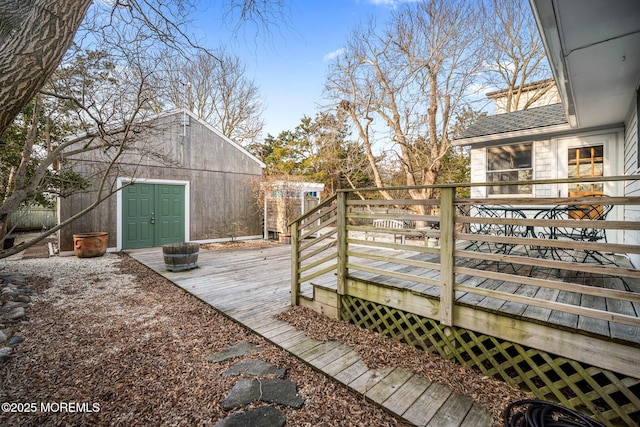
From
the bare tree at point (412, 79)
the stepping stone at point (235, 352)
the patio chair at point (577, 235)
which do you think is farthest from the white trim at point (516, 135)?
the stepping stone at point (235, 352)

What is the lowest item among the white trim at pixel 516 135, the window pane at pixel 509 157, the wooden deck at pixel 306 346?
the wooden deck at pixel 306 346

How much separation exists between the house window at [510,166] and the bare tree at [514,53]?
6.62 meters

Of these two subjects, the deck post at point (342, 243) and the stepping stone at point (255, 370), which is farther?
the deck post at point (342, 243)

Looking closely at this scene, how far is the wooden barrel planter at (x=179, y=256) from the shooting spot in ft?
19.5

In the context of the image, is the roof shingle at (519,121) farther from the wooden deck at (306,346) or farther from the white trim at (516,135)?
the wooden deck at (306,346)

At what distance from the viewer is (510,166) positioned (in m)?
6.76

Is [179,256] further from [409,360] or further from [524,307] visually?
[524,307]

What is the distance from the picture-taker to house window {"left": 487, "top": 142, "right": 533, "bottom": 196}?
6.52 m

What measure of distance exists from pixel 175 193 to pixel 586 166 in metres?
10.5

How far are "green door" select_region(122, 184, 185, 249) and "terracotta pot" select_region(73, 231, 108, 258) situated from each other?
2.90 feet

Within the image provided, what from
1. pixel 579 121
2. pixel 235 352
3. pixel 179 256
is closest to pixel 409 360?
pixel 235 352

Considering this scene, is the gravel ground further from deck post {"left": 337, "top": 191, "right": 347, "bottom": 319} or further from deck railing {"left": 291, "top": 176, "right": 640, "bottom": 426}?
deck post {"left": 337, "top": 191, "right": 347, "bottom": 319}

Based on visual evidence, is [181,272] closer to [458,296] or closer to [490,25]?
[458,296]

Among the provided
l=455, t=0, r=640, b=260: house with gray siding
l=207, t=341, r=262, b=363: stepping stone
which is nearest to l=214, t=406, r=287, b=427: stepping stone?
l=207, t=341, r=262, b=363: stepping stone
